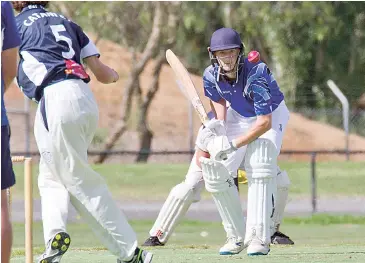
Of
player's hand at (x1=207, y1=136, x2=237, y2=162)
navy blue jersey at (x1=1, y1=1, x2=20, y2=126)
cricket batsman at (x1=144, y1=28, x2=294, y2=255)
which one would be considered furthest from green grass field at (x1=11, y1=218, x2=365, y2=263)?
navy blue jersey at (x1=1, y1=1, x2=20, y2=126)

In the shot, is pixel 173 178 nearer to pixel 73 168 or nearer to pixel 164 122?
pixel 164 122

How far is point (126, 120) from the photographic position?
28719 mm

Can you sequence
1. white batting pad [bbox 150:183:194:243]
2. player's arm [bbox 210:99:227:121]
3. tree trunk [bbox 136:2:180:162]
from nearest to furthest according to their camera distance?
player's arm [bbox 210:99:227:121] < white batting pad [bbox 150:183:194:243] < tree trunk [bbox 136:2:180:162]

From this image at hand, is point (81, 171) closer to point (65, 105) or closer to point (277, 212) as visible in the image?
point (65, 105)

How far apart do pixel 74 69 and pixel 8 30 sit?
1128mm

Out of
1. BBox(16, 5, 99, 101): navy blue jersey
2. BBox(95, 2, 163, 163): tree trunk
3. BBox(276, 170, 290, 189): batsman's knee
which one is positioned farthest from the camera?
BBox(95, 2, 163, 163): tree trunk

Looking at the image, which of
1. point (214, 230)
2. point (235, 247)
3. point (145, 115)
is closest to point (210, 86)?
point (235, 247)

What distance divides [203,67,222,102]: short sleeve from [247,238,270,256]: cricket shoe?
1.30 metres

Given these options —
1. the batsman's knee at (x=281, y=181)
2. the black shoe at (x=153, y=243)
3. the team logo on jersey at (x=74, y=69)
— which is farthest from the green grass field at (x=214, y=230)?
the team logo on jersey at (x=74, y=69)

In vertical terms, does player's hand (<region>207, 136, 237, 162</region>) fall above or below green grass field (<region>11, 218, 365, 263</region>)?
above

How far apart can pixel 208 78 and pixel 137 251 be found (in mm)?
2009

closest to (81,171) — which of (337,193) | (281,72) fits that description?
(337,193)

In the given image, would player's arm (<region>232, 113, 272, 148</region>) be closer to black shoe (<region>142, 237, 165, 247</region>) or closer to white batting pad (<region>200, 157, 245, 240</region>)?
white batting pad (<region>200, 157, 245, 240</region>)

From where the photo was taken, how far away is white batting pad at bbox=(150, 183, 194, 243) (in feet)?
32.8
